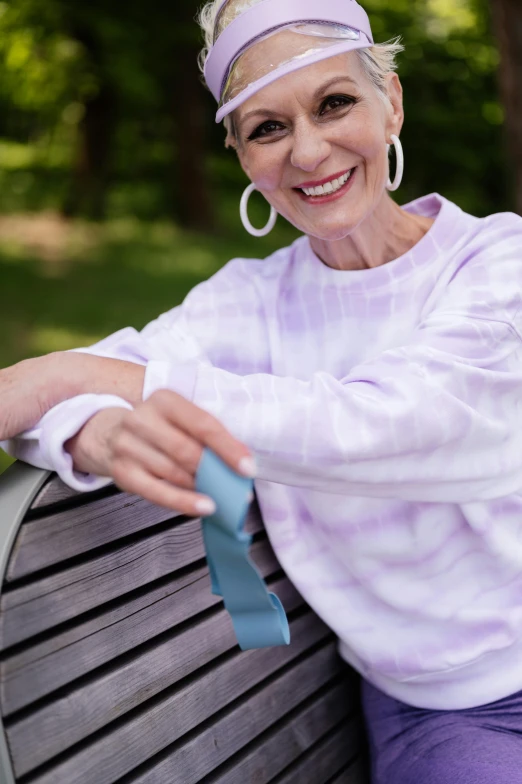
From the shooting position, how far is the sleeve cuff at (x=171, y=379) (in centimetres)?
149

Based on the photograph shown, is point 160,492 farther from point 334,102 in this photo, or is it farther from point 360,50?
point 360,50

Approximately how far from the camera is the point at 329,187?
1.85 metres

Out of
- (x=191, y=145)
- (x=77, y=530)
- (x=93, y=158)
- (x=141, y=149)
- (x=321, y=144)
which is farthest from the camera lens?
(x=141, y=149)

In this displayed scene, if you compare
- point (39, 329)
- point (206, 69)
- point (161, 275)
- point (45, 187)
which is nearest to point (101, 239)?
point (161, 275)

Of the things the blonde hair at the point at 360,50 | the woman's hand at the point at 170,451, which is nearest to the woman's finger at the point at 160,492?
the woman's hand at the point at 170,451

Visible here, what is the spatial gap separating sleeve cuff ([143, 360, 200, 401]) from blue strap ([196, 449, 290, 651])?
284 mm

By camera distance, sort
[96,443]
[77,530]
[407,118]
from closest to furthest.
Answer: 1. [96,443]
2. [77,530]
3. [407,118]

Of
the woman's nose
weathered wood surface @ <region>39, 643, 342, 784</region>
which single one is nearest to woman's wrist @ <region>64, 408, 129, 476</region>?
weathered wood surface @ <region>39, 643, 342, 784</region>

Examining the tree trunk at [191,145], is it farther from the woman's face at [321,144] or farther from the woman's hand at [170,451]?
the woman's hand at [170,451]

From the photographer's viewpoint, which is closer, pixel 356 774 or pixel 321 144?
pixel 321 144

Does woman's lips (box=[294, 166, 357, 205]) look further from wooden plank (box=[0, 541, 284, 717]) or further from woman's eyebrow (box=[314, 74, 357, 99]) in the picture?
wooden plank (box=[0, 541, 284, 717])

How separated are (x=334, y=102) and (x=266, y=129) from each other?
0.49ft

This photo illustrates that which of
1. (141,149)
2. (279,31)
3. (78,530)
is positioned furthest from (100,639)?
(141,149)

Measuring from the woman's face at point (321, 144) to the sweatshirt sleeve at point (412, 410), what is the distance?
1.05 feet
